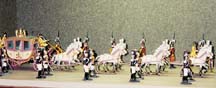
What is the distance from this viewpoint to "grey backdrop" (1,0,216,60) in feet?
8.68

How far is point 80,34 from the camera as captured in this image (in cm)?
283

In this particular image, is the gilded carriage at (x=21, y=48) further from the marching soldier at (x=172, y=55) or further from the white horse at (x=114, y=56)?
the marching soldier at (x=172, y=55)

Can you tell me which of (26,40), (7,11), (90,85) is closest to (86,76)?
(90,85)

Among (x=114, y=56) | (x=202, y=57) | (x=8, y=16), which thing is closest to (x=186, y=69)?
(x=202, y=57)

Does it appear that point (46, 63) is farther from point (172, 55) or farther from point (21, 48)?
point (172, 55)

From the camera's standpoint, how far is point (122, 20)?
2746 millimetres

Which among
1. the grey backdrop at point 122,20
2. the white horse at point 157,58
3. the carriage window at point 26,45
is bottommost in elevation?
the white horse at point 157,58

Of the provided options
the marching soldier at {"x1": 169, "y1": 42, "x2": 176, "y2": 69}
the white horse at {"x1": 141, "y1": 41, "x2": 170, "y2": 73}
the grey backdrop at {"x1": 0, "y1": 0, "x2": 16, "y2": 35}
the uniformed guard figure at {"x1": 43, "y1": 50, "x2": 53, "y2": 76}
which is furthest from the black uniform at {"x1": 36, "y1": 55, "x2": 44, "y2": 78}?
the marching soldier at {"x1": 169, "y1": 42, "x2": 176, "y2": 69}

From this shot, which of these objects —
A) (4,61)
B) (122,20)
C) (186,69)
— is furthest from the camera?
(122,20)

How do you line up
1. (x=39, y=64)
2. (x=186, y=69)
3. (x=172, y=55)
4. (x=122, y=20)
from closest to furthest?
1. (x=186, y=69)
2. (x=39, y=64)
3. (x=172, y=55)
4. (x=122, y=20)

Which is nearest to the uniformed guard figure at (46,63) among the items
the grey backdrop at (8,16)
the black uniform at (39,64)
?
the black uniform at (39,64)

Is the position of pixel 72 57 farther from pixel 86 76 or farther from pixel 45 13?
pixel 45 13

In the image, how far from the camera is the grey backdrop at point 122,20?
2645 mm

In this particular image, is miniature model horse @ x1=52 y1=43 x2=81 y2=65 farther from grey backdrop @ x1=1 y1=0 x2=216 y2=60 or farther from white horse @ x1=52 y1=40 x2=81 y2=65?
grey backdrop @ x1=1 y1=0 x2=216 y2=60
